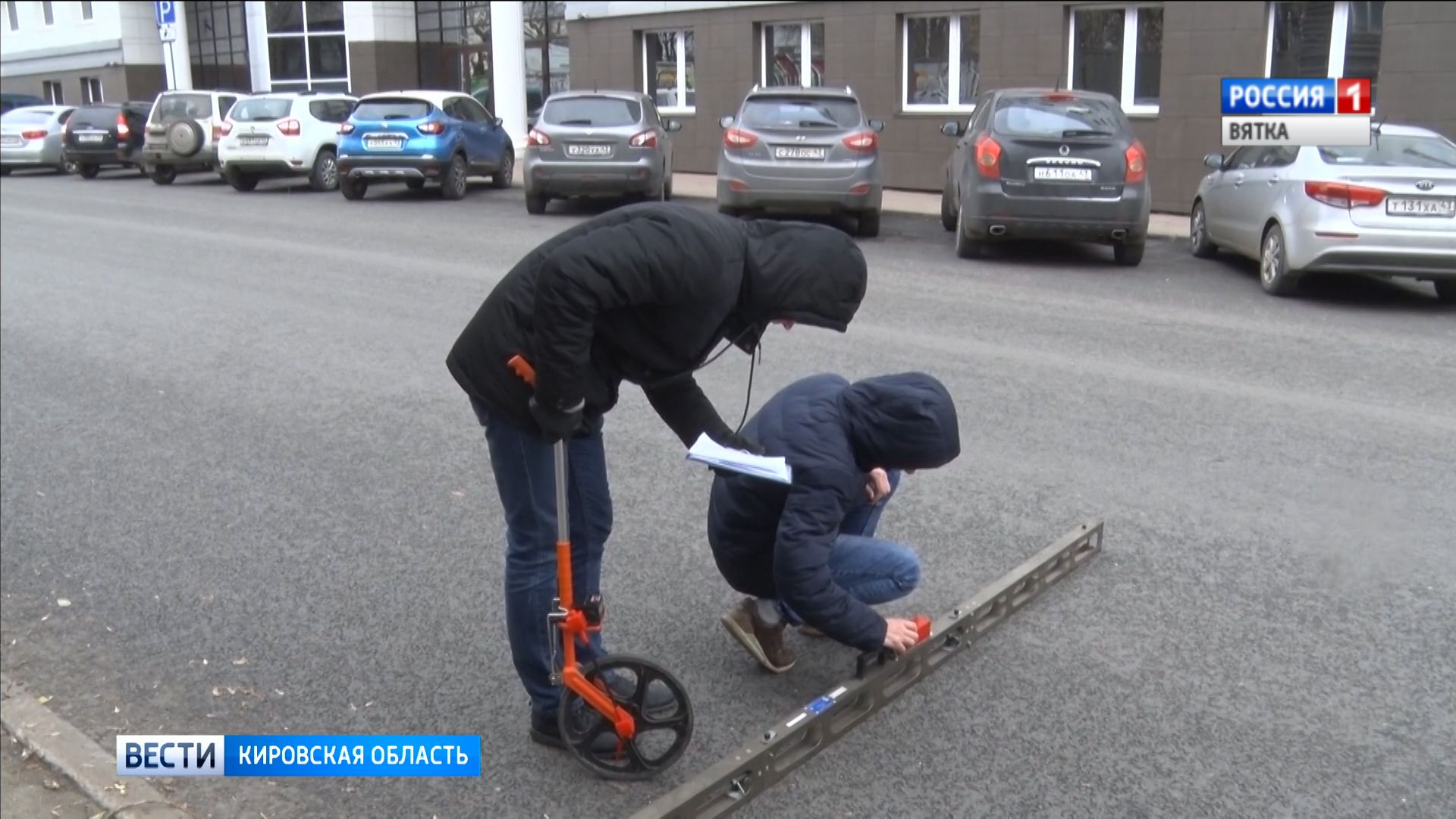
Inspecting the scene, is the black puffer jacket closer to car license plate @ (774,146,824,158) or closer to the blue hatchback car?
car license plate @ (774,146,824,158)

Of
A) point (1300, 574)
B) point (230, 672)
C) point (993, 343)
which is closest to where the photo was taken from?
point (230, 672)

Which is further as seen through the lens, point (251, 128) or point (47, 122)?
point (47, 122)

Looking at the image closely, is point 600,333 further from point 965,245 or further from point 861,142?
point 861,142

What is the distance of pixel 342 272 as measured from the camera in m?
12.4

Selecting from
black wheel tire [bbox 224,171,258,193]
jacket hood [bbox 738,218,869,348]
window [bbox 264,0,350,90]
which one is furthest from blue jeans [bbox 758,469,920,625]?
window [bbox 264,0,350,90]

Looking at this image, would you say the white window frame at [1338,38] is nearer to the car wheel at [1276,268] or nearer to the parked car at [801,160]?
the parked car at [801,160]

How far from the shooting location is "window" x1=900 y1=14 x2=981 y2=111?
792 inches

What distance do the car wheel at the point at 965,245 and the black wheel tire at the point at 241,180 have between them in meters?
13.7

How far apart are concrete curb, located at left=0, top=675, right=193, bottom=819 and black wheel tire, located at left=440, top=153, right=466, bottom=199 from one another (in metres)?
16.4

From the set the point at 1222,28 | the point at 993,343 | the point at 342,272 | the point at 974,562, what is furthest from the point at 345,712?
the point at 1222,28

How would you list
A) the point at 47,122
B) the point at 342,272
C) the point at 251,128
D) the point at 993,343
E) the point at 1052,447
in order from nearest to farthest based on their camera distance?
the point at 1052,447, the point at 993,343, the point at 342,272, the point at 251,128, the point at 47,122

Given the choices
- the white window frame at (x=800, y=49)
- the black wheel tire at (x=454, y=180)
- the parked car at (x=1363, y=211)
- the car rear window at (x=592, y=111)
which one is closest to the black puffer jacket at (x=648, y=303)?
the parked car at (x=1363, y=211)

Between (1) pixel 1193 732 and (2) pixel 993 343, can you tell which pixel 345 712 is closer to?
(1) pixel 1193 732

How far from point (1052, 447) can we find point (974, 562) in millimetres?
1640
